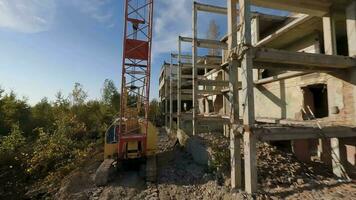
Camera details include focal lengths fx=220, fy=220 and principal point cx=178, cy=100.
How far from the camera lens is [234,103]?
21.2 feet

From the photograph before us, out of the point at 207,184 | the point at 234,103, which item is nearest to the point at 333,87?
the point at 234,103

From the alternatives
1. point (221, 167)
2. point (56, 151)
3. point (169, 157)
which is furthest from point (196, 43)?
point (56, 151)

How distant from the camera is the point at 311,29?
9.59 meters

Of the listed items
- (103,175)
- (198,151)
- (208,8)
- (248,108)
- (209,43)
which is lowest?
(103,175)

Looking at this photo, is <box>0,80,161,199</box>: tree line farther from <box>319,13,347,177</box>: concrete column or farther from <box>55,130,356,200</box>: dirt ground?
<box>319,13,347,177</box>: concrete column

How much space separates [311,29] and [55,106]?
931 inches

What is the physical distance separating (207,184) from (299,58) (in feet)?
15.0

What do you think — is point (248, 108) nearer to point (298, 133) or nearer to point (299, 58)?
point (298, 133)

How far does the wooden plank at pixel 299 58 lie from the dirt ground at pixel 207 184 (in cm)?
327

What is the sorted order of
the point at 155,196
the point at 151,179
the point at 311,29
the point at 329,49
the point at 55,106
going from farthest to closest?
1. the point at 55,106
2. the point at 311,29
3. the point at 151,179
4. the point at 329,49
5. the point at 155,196

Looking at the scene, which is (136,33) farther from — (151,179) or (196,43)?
(151,179)

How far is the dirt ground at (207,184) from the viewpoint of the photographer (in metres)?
5.52

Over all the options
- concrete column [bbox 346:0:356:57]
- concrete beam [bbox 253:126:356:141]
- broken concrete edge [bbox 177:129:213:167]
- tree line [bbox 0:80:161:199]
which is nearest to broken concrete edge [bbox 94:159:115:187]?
tree line [bbox 0:80:161:199]

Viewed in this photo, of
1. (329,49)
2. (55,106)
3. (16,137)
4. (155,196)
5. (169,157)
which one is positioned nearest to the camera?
(155,196)
